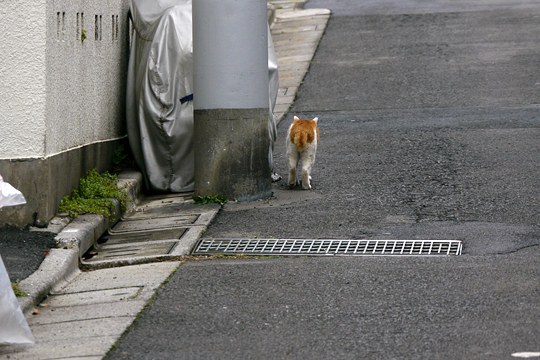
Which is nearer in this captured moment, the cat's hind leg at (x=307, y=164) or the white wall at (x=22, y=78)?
the white wall at (x=22, y=78)

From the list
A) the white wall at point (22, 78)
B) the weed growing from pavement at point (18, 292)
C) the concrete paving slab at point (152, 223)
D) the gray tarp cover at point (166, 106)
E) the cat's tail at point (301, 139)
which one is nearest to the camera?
the weed growing from pavement at point (18, 292)

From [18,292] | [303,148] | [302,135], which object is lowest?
[18,292]

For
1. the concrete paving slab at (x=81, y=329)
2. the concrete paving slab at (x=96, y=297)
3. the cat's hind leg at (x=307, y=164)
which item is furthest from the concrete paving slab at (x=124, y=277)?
the cat's hind leg at (x=307, y=164)

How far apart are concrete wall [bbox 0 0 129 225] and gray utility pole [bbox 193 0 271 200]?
→ 1055 millimetres

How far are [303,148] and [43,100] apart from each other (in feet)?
8.96

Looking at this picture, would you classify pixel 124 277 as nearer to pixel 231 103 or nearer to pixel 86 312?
pixel 86 312

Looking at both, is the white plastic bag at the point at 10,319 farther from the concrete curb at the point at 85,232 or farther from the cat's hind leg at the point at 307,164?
the cat's hind leg at the point at 307,164

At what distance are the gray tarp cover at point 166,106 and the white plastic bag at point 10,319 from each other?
16.6 ft

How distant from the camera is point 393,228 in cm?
887

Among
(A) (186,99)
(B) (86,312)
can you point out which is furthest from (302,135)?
(B) (86,312)

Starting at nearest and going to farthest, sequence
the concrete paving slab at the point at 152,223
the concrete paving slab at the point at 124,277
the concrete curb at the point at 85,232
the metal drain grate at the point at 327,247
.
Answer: the concrete curb at the point at 85,232
the concrete paving slab at the point at 124,277
the metal drain grate at the point at 327,247
the concrete paving slab at the point at 152,223

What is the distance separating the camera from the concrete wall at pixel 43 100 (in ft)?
28.2

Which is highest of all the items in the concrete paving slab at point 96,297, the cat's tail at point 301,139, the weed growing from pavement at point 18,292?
the cat's tail at point 301,139

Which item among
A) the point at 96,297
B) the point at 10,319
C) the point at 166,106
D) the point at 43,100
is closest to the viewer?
the point at 10,319
